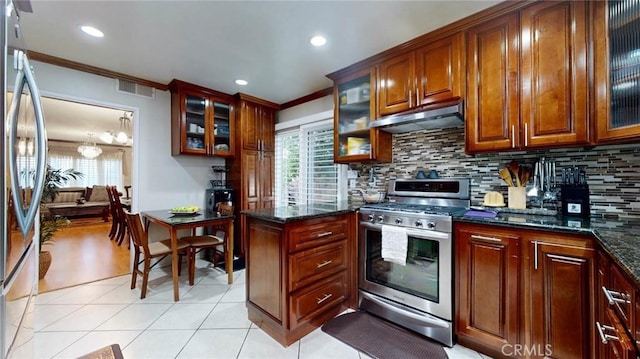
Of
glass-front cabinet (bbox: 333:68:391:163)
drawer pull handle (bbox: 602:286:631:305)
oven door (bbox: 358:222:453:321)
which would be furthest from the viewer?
glass-front cabinet (bbox: 333:68:391:163)

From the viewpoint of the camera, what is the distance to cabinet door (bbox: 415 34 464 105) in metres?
2.05

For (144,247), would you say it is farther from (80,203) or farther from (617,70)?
(80,203)

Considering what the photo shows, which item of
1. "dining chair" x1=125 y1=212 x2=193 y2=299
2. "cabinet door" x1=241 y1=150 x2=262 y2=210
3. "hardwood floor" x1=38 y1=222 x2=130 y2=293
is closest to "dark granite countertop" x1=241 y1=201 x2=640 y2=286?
"dining chair" x1=125 y1=212 x2=193 y2=299

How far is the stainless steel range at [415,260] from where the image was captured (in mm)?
1842

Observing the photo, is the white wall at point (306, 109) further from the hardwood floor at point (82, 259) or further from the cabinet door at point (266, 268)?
the hardwood floor at point (82, 259)

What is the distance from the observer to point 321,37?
221 cm

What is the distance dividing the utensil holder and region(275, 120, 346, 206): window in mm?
1708

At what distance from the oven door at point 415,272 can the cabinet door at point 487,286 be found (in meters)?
0.08

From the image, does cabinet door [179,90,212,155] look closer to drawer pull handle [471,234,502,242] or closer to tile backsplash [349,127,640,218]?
tile backsplash [349,127,640,218]

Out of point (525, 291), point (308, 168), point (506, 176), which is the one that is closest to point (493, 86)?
point (506, 176)

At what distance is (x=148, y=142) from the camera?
131 inches

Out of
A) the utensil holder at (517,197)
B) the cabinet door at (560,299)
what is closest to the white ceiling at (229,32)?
the utensil holder at (517,197)

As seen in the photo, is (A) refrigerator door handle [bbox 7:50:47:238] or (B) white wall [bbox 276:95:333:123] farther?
(B) white wall [bbox 276:95:333:123]

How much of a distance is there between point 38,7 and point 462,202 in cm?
357
